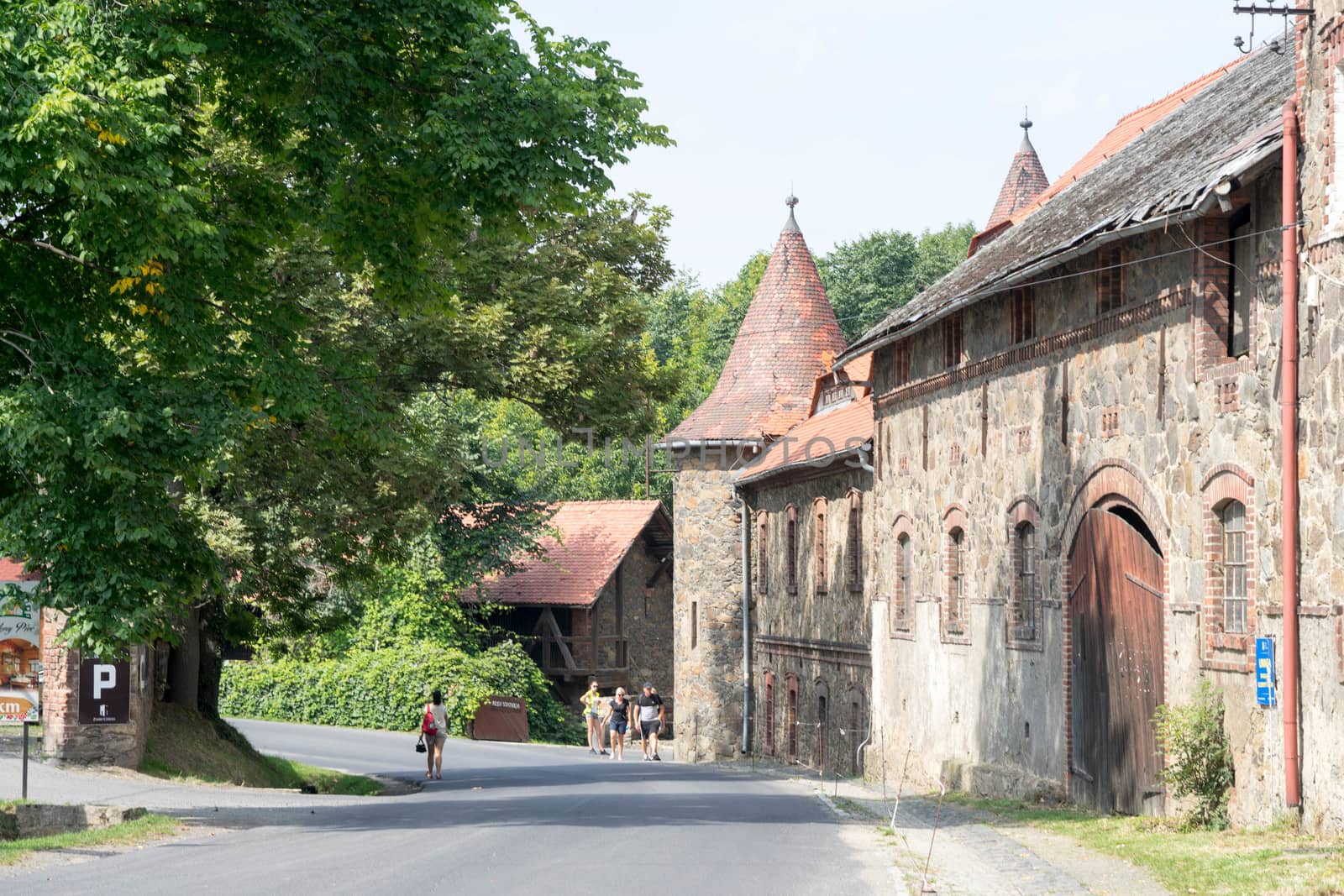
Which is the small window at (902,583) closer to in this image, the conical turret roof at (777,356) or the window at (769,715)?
the window at (769,715)

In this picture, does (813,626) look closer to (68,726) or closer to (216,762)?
(216,762)

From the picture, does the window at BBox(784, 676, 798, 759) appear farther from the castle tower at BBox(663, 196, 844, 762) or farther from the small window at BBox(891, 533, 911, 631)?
the small window at BBox(891, 533, 911, 631)

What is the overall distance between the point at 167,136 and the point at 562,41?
4.39 meters

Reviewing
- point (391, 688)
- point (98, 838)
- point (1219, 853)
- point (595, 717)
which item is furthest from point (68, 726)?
point (391, 688)

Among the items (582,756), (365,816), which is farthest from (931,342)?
(582,756)

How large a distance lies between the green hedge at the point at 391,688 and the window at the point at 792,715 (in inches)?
408

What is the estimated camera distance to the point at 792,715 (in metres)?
35.4

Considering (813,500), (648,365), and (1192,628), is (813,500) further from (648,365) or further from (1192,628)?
(1192,628)

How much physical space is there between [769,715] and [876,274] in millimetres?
33227

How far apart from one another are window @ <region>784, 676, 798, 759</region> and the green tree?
30460 mm

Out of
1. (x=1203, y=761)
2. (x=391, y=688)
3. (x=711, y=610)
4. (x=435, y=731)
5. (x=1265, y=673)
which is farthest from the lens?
(x=391, y=688)

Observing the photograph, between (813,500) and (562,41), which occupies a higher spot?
(562,41)

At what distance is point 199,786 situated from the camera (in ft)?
68.0

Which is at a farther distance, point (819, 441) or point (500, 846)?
point (819, 441)
